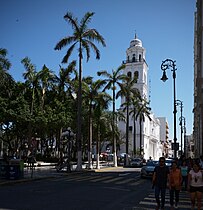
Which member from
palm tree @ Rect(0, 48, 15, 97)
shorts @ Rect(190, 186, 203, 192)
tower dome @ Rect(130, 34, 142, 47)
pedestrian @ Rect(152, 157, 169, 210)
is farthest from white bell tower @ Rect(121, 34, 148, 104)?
shorts @ Rect(190, 186, 203, 192)

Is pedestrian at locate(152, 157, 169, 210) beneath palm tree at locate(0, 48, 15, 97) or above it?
beneath

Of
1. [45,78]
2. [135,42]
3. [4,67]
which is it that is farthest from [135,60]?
[4,67]

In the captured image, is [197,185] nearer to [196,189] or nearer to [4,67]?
[196,189]

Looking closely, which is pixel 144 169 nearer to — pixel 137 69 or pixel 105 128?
pixel 105 128

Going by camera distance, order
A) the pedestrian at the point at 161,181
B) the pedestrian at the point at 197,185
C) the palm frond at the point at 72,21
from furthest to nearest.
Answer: the palm frond at the point at 72,21
the pedestrian at the point at 161,181
the pedestrian at the point at 197,185

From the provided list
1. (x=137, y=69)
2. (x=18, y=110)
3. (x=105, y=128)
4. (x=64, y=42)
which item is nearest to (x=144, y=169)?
(x=64, y=42)

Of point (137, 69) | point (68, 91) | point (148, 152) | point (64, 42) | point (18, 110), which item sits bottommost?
point (148, 152)

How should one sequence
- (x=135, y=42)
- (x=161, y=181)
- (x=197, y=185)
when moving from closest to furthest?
(x=197, y=185), (x=161, y=181), (x=135, y=42)

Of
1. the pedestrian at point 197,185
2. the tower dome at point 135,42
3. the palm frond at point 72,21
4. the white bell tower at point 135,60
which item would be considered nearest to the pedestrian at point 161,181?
the pedestrian at point 197,185

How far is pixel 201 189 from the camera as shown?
35.4ft

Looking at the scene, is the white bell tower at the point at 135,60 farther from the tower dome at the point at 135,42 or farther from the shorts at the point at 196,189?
the shorts at the point at 196,189

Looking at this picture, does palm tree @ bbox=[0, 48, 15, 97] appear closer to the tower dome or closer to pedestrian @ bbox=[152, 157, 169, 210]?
pedestrian @ bbox=[152, 157, 169, 210]

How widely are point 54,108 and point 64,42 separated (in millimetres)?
15398

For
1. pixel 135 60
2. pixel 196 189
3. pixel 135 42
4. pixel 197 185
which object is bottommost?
pixel 196 189
